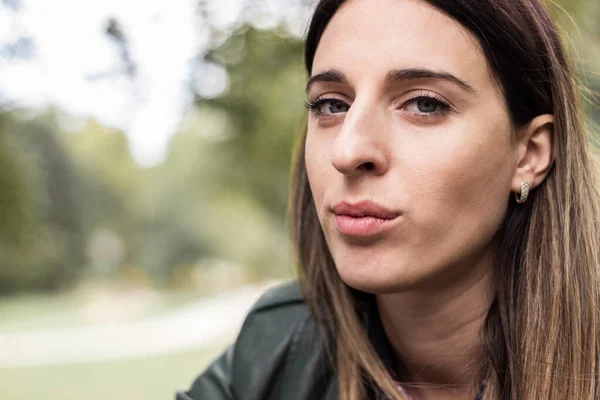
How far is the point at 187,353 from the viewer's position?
37.2 feet

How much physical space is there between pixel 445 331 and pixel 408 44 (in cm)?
80

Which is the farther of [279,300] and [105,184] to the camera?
[105,184]

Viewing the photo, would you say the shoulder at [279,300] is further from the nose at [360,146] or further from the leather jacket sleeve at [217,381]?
the nose at [360,146]

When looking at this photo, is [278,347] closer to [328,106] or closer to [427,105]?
[328,106]

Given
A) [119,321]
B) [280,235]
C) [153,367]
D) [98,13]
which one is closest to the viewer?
[98,13]

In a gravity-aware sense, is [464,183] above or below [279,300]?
above

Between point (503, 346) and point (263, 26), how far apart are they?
2237 millimetres

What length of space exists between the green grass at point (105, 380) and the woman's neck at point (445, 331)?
6019mm

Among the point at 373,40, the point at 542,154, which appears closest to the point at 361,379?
the point at 542,154

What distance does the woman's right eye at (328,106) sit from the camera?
201cm

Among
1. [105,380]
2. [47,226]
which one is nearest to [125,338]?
[105,380]

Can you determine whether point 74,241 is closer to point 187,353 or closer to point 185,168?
point 185,168

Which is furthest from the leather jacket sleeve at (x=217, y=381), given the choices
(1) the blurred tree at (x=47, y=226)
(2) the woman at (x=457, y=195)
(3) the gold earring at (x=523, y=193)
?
(1) the blurred tree at (x=47, y=226)

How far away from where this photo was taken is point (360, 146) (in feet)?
5.83
